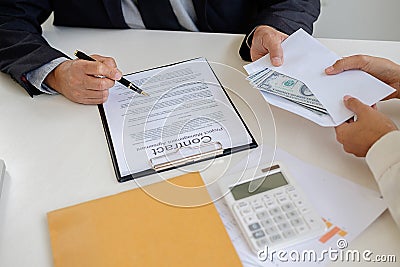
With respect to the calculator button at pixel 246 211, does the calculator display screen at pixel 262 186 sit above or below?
above

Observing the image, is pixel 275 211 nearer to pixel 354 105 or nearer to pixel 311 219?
pixel 311 219

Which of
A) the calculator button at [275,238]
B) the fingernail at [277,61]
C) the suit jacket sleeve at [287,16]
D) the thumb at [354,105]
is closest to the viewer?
the calculator button at [275,238]

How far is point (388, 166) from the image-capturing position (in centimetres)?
72

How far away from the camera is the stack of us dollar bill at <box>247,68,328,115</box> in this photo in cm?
84

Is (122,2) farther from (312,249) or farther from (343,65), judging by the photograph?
(312,249)

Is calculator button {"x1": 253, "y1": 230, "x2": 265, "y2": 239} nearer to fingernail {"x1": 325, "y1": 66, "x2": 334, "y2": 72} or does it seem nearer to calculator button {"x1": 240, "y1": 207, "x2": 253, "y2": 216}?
calculator button {"x1": 240, "y1": 207, "x2": 253, "y2": 216}

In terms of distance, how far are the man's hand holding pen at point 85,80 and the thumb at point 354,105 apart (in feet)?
1.37

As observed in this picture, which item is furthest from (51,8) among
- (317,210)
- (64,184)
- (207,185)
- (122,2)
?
(317,210)

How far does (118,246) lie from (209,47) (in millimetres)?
532

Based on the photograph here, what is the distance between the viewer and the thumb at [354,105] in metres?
0.80

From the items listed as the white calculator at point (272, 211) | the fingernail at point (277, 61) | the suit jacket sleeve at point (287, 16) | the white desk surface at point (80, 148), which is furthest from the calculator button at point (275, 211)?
the suit jacket sleeve at point (287, 16)

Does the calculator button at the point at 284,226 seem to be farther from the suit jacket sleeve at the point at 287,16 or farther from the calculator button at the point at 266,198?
the suit jacket sleeve at the point at 287,16

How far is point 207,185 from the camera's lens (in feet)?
2.54

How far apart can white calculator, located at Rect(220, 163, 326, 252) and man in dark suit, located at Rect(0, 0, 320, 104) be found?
0.87 feet
